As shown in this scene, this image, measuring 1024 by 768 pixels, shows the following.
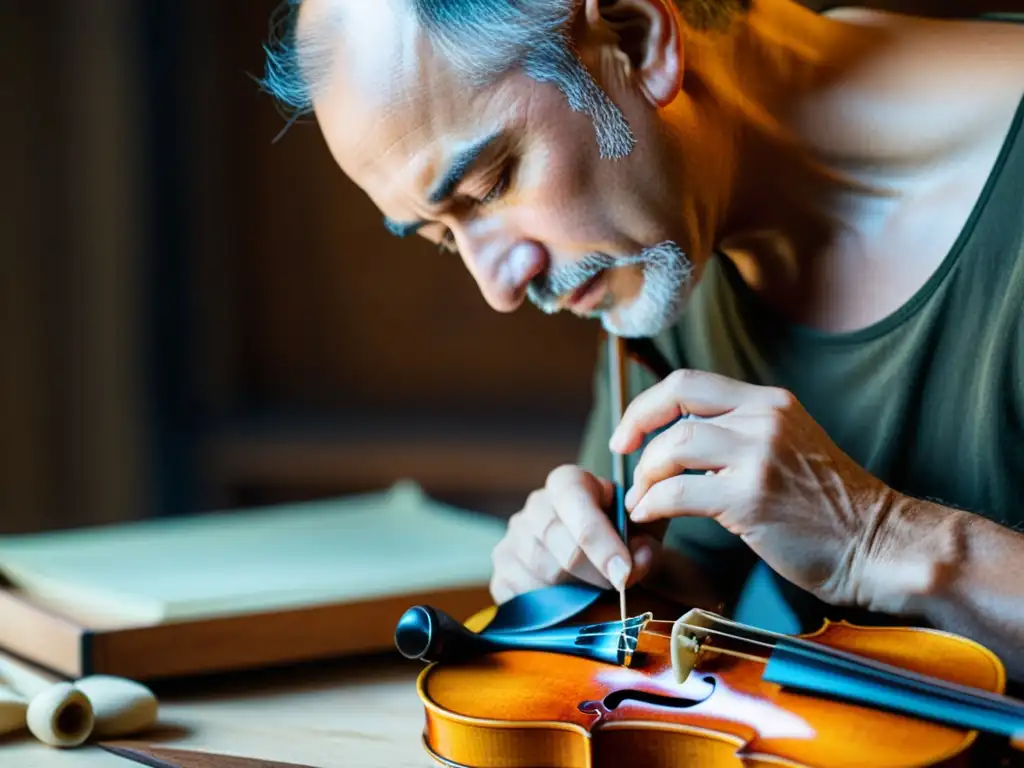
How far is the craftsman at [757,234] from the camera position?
2.50 ft

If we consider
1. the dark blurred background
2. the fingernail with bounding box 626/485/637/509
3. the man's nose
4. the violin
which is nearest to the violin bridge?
the violin

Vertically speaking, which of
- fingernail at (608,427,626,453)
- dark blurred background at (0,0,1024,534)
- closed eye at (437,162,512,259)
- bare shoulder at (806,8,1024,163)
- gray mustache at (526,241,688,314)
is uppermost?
bare shoulder at (806,8,1024,163)

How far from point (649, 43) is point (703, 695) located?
474mm

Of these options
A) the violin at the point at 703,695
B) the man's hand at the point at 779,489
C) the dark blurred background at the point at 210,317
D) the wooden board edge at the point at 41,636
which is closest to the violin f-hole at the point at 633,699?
the violin at the point at 703,695

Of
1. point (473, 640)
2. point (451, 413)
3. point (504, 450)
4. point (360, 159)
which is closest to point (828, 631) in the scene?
point (473, 640)

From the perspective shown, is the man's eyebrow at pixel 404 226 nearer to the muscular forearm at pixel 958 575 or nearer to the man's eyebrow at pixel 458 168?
the man's eyebrow at pixel 458 168

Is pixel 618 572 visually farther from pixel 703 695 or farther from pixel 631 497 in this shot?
pixel 703 695

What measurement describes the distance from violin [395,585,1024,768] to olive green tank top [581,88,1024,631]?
14cm

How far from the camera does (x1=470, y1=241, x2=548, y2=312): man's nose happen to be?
3.01 ft

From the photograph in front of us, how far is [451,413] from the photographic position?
2.51 metres

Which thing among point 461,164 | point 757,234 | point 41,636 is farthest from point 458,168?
point 41,636

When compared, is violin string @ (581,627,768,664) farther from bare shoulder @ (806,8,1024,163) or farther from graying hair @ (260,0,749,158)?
bare shoulder @ (806,8,1024,163)

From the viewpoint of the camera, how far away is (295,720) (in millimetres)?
906

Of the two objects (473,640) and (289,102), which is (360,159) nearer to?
(289,102)
